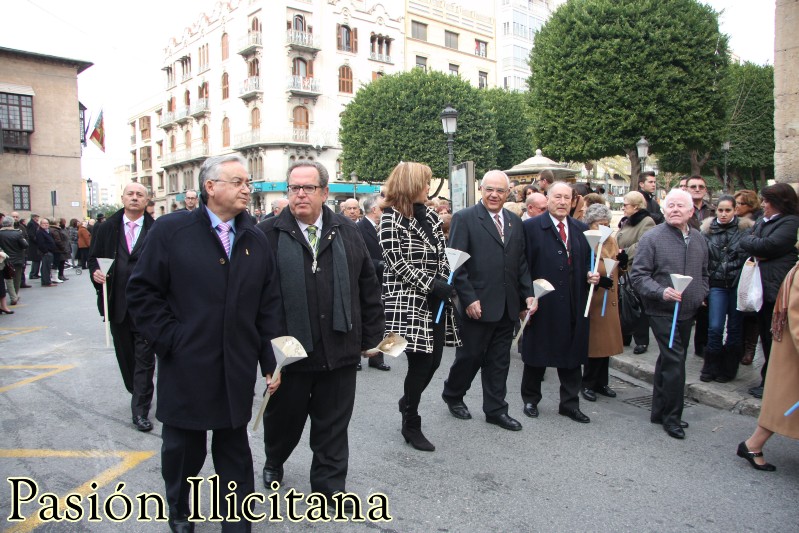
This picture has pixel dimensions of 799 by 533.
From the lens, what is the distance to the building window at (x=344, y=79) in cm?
4438

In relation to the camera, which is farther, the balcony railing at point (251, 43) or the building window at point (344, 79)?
the building window at point (344, 79)

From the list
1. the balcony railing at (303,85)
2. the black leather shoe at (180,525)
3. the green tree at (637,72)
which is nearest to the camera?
the black leather shoe at (180,525)

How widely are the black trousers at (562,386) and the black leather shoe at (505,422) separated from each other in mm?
507

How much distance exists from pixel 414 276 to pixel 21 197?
37.2 m

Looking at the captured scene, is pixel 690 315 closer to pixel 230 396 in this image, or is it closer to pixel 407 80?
pixel 230 396

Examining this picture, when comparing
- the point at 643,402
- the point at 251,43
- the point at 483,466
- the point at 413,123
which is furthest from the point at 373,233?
the point at 251,43

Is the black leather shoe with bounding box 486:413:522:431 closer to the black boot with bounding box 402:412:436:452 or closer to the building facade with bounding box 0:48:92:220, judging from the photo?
the black boot with bounding box 402:412:436:452

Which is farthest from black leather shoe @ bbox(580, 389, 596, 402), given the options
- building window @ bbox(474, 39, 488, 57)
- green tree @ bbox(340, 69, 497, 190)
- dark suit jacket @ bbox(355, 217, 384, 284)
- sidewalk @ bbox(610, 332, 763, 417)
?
building window @ bbox(474, 39, 488, 57)

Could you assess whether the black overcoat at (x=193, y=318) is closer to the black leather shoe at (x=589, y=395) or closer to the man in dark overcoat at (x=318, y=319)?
the man in dark overcoat at (x=318, y=319)

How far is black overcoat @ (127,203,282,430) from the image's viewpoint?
9.75ft

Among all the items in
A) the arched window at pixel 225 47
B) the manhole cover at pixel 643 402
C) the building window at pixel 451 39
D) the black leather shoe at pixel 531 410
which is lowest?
the manhole cover at pixel 643 402

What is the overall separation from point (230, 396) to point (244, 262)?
689mm

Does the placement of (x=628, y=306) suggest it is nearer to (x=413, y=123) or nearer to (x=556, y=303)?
(x=556, y=303)

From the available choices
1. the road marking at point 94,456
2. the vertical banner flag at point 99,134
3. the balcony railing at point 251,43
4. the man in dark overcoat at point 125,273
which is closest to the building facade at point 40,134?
the vertical banner flag at point 99,134
